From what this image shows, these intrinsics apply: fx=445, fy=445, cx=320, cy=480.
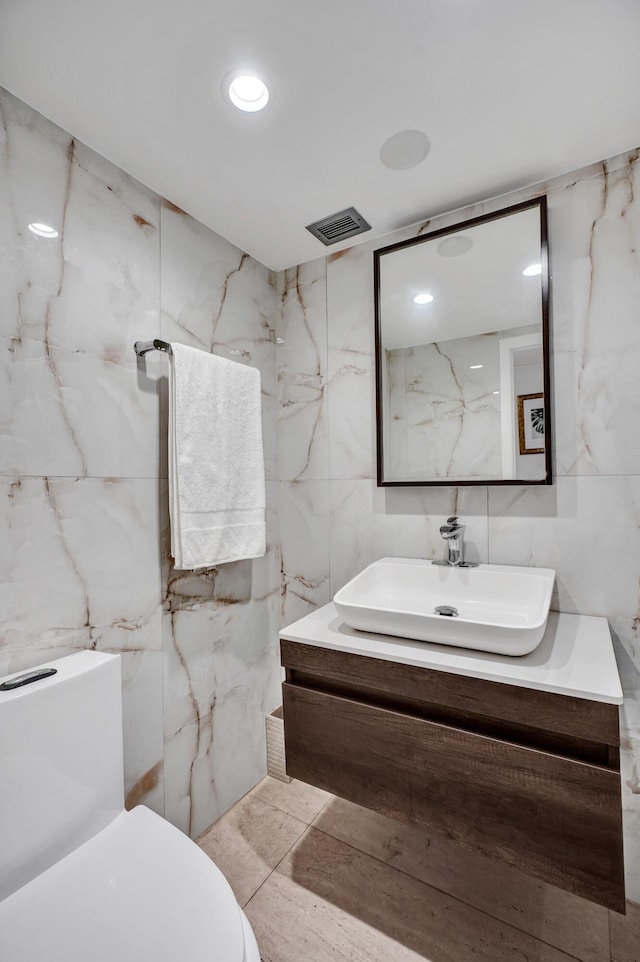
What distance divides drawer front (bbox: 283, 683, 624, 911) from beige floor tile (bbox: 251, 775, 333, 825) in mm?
583

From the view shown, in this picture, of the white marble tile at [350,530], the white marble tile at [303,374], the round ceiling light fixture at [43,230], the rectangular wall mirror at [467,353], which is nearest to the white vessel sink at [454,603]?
the white marble tile at [350,530]

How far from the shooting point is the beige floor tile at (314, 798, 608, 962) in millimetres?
1207

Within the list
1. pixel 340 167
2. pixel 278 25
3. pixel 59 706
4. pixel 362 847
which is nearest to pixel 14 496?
pixel 59 706

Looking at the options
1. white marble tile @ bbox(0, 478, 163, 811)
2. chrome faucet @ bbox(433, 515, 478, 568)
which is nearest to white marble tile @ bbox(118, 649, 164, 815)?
white marble tile @ bbox(0, 478, 163, 811)

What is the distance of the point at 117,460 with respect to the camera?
1303 mm

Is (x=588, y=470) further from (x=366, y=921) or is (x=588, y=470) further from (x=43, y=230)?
(x=43, y=230)

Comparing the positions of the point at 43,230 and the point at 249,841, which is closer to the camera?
the point at 43,230

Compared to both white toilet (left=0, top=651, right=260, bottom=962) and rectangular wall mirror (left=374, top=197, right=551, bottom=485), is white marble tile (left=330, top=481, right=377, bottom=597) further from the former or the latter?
white toilet (left=0, top=651, right=260, bottom=962)

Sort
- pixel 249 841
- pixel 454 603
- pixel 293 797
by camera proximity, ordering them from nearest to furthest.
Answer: pixel 454 603 < pixel 249 841 < pixel 293 797

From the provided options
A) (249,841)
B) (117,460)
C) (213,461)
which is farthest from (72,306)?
(249,841)

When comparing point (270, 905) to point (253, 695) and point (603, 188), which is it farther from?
point (603, 188)

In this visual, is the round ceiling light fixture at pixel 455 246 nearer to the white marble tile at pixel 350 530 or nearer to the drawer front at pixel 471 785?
the white marble tile at pixel 350 530

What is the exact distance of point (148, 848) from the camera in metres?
0.96

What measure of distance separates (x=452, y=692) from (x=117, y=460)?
3.57 ft
